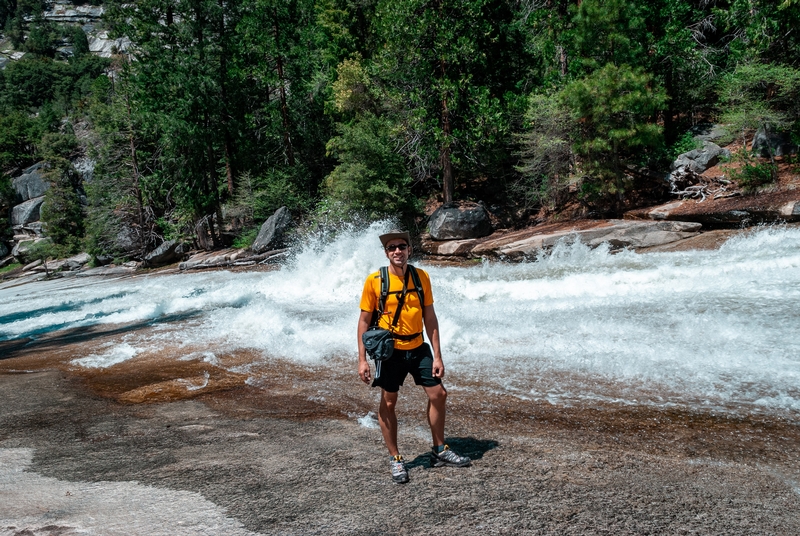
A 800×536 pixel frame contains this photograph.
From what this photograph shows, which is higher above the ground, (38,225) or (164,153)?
(164,153)

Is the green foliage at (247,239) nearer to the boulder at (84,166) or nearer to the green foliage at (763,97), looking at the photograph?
the green foliage at (763,97)

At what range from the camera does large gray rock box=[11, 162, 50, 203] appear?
4512 centimetres

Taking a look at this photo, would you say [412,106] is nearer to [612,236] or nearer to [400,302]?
[612,236]

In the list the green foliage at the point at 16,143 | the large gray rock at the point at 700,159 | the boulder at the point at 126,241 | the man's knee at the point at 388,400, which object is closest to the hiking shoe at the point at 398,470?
the man's knee at the point at 388,400

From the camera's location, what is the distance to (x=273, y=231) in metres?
23.5

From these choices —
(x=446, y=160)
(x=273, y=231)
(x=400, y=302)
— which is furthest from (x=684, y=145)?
(x=400, y=302)

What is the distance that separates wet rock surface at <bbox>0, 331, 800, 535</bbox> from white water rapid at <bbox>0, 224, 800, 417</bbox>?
2.45 feet

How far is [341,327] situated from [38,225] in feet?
146

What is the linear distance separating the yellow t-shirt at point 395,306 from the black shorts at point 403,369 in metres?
0.06

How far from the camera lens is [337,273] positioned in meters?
14.3

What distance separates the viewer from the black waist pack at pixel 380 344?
139 inches

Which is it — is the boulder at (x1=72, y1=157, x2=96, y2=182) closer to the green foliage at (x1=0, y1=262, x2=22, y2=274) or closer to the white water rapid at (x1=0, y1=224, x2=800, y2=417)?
the green foliage at (x1=0, y1=262, x2=22, y2=274)

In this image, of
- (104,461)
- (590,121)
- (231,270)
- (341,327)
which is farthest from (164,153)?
(104,461)

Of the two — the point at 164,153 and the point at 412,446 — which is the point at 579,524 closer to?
the point at 412,446
